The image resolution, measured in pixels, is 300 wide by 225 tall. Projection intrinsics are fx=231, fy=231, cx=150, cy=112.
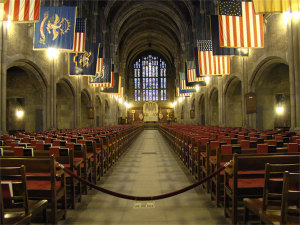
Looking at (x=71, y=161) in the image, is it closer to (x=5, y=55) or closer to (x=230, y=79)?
(x=5, y=55)

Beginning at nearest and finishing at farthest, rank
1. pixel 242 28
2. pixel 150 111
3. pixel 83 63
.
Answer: pixel 242 28, pixel 83 63, pixel 150 111

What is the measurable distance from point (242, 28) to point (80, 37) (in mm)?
8058

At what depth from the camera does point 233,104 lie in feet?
60.3

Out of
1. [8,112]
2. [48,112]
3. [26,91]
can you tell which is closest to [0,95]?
[48,112]

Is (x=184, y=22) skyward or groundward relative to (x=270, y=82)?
skyward

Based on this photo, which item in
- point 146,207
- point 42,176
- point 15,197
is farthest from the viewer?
point 146,207

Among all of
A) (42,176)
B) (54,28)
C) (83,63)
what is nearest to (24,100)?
(83,63)

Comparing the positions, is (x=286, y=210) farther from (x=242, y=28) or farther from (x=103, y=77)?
(x=103, y=77)

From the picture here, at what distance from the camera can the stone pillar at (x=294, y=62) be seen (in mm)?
9508

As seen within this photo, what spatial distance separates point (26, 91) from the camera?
50.7 feet

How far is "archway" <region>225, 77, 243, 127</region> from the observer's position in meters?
17.8

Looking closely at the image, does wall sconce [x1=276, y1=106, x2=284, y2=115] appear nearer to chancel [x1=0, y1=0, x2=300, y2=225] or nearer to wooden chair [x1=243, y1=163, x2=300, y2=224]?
chancel [x1=0, y1=0, x2=300, y2=225]

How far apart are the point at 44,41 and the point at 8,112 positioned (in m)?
8.96

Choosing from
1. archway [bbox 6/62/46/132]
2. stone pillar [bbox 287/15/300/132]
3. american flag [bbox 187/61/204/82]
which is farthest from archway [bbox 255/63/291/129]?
archway [bbox 6/62/46/132]
